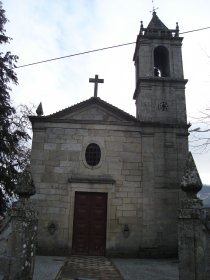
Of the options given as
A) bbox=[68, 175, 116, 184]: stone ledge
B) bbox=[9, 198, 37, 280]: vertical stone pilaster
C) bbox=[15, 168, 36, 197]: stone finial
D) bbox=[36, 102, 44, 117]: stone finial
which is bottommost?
bbox=[9, 198, 37, 280]: vertical stone pilaster

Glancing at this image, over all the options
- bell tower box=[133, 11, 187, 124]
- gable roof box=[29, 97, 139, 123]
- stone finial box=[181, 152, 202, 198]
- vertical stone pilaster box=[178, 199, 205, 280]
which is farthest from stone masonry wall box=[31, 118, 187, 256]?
stone finial box=[181, 152, 202, 198]

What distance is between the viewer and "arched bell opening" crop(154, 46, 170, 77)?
17.2 metres

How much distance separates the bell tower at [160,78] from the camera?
15.8 meters

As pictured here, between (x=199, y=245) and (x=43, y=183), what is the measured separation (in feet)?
30.2

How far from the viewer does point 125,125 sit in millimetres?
14953

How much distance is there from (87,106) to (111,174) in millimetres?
3680

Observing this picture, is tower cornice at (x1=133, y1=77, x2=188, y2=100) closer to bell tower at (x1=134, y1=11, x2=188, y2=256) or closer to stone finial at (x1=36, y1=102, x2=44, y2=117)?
bell tower at (x1=134, y1=11, x2=188, y2=256)

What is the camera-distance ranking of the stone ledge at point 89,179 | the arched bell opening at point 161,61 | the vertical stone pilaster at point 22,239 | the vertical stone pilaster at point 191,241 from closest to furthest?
1. the vertical stone pilaster at point 191,241
2. the vertical stone pilaster at point 22,239
3. the stone ledge at point 89,179
4. the arched bell opening at point 161,61

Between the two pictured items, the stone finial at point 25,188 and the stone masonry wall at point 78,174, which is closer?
the stone finial at point 25,188

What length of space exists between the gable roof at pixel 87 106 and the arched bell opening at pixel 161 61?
3.94 m

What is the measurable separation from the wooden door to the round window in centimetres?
152

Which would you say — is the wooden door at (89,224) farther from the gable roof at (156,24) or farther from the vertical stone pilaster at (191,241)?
the gable roof at (156,24)

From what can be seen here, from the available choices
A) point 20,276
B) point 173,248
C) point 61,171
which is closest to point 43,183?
point 61,171

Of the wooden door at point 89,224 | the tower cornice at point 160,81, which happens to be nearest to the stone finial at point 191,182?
the wooden door at point 89,224
